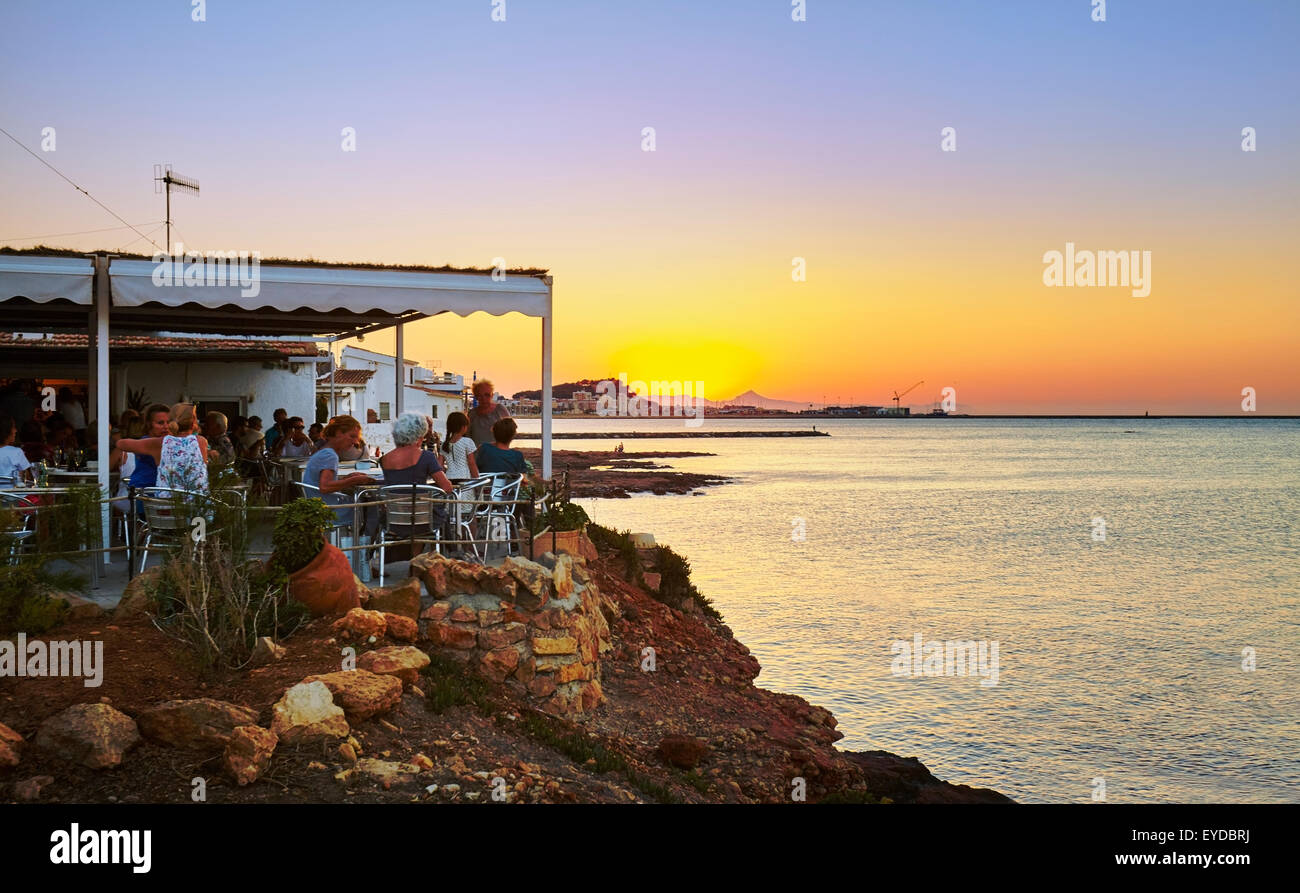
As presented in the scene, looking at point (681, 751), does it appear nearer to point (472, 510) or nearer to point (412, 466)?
point (472, 510)

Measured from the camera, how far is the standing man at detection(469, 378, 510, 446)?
440 inches

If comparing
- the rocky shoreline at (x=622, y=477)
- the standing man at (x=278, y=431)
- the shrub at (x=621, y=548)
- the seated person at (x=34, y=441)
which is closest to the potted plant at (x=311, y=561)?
the seated person at (x=34, y=441)

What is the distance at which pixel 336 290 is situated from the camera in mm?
9555

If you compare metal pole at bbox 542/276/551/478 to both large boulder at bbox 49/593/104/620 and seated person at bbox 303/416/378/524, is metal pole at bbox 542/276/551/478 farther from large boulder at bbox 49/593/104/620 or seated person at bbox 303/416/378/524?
large boulder at bbox 49/593/104/620

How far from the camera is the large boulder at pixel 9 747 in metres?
5.26

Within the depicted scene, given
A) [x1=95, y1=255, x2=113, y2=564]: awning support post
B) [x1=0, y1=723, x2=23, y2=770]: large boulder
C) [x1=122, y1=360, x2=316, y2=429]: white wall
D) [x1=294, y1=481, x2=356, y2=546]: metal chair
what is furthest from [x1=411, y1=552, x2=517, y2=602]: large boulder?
[x1=122, y1=360, x2=316, y2=429]: white wall

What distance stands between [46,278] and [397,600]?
440cm

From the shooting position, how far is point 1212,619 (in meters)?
24.5

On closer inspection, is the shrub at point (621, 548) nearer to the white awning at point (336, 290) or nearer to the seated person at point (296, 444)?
the seated person at point (296, 444)

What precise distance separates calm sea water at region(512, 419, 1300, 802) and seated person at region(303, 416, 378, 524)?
8092mm
